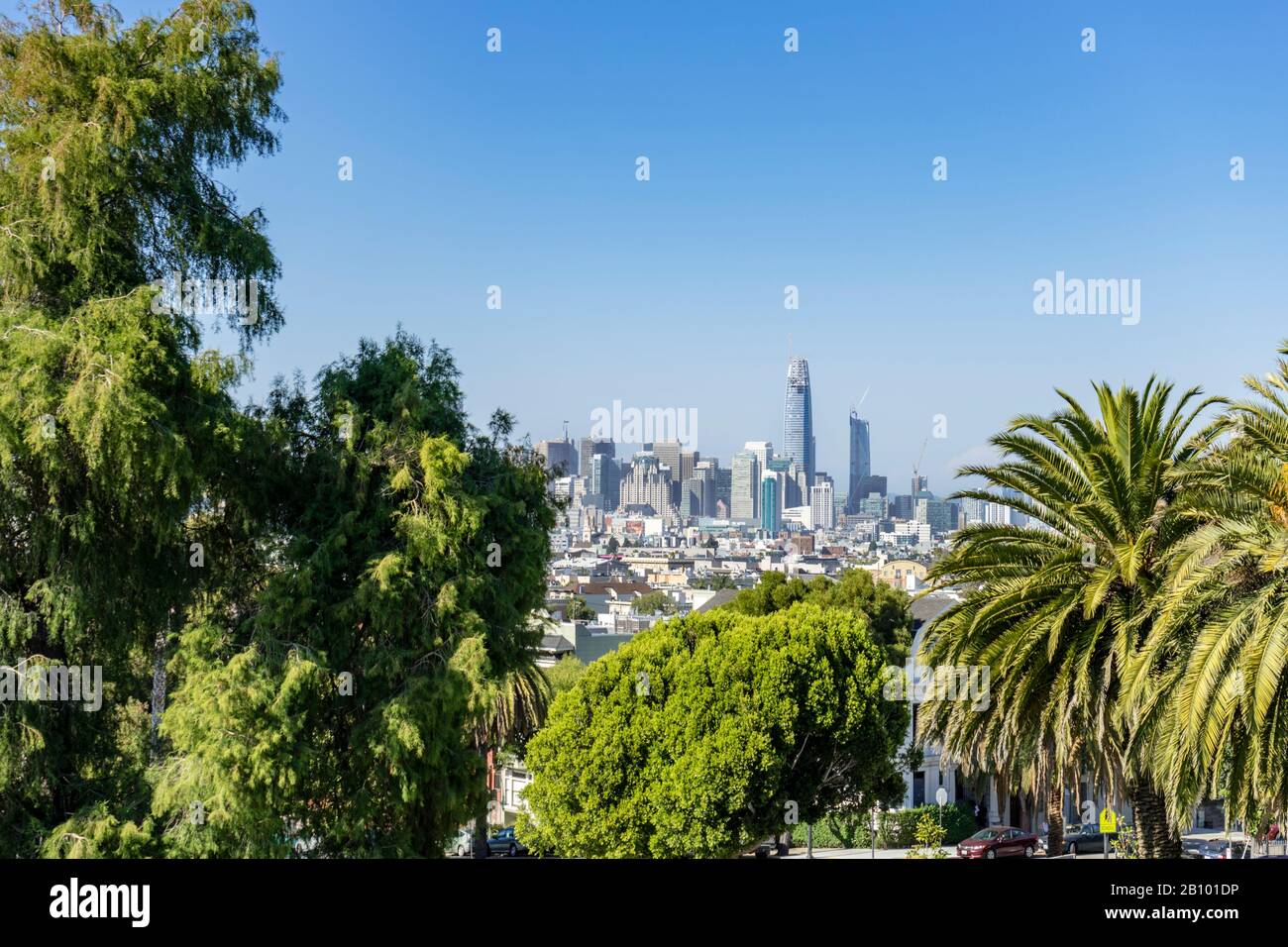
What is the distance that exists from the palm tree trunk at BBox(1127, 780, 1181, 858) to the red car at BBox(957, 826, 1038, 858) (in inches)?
1039

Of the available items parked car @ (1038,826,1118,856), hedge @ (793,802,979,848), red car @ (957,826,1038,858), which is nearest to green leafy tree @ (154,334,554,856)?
red car @ (957,826,1038,858)

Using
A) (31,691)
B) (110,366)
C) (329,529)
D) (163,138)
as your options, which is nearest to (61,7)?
(163,138)

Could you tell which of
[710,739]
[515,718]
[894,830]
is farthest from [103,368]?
[894,830]

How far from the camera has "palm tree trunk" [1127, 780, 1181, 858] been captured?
52.6 ft

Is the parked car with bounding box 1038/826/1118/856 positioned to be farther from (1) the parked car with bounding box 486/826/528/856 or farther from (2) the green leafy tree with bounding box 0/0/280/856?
(2) the green leafy tree with bounding box 0/0/280/856

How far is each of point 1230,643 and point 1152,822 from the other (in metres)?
4.11

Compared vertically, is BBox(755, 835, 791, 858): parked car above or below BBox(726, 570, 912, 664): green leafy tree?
below

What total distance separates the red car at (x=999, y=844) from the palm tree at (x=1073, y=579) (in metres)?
26.0

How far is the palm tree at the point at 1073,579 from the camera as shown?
15.8 meters

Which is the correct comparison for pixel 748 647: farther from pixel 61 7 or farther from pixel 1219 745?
pixel 61 7

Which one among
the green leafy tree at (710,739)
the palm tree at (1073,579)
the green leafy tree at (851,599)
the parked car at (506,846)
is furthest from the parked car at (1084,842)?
the palm tree at (1073,579)

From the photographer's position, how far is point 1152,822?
53.3ft

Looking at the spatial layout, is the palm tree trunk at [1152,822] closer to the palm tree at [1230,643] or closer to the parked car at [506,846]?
the palm tree at [1230,643]
